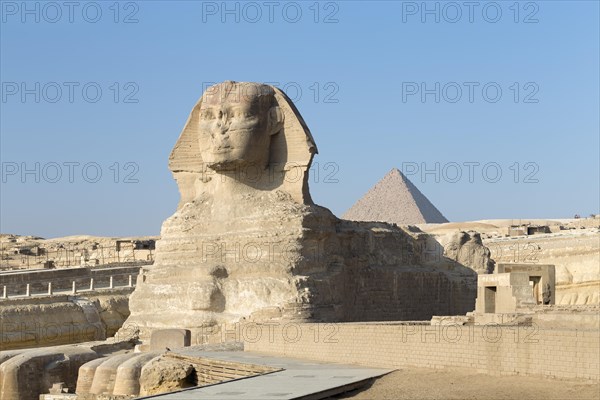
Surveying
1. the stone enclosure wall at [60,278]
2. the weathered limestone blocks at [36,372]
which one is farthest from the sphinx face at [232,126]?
the stone enclosure wall at [60,278]

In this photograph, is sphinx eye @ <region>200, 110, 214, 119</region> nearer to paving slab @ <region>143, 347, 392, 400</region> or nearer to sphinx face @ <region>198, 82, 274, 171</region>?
sphinx face @ <region>198, 82, 274, 171</region>

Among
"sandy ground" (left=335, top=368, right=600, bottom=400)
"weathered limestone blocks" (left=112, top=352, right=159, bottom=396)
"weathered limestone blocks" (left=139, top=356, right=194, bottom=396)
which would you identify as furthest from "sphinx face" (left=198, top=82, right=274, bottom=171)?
"sandy ground" (left=335, top=368, right=600, bottom=400)

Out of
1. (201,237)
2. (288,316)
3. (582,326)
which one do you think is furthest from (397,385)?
(201,237)

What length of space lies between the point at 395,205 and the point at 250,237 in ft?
227

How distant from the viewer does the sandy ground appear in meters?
10.8

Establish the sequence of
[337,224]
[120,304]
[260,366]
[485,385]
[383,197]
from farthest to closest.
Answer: [383,197], [120,304], [337,224], [260,366], [485,385]

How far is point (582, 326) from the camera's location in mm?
12750

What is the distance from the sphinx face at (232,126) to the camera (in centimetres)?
2191

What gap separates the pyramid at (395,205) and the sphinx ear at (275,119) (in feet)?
207

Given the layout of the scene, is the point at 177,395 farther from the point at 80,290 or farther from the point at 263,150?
the point at 80,290

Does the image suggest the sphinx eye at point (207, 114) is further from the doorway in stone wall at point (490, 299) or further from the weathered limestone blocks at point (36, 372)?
the doorway in stone wall at point (490, 299)

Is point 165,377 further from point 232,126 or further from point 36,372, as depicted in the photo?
point 232,126

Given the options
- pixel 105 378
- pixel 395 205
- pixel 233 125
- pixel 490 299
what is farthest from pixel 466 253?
pixel 395 205

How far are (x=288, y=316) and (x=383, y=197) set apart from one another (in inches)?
2802
